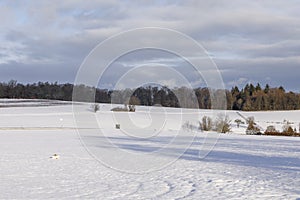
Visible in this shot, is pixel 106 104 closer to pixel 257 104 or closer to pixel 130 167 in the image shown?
pixel 257 104

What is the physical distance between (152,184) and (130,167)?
156 inches

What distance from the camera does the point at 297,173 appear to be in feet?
46.1

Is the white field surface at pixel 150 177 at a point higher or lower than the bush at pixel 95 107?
lower

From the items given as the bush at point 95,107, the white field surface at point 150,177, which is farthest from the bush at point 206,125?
the white field surface at point 150,177

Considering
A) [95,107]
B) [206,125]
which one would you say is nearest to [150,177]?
[206,125]

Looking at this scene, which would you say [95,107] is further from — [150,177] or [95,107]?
Result: [150,177]

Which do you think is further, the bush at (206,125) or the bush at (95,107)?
the bush at (95,107)

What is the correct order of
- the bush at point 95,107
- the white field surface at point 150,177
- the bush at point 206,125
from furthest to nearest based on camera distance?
the bush at point 95,107
the bush at point 206,125
the white field surface at point 150,177

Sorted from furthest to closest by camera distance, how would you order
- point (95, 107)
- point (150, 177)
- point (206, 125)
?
point (95, 107)
point (206, 125)
point (150, 177)

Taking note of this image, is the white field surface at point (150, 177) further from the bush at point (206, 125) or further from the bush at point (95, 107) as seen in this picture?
the bush at point (95, 107)

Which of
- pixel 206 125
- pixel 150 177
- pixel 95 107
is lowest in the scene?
pixel 150 177

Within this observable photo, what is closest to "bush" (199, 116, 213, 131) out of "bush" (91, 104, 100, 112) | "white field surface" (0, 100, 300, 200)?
"bush" (91, 104, 100, 112)

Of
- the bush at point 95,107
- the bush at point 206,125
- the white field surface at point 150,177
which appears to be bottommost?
the white field surface at point 150,177

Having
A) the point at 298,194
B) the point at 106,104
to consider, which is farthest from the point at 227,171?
the point at 106,104
